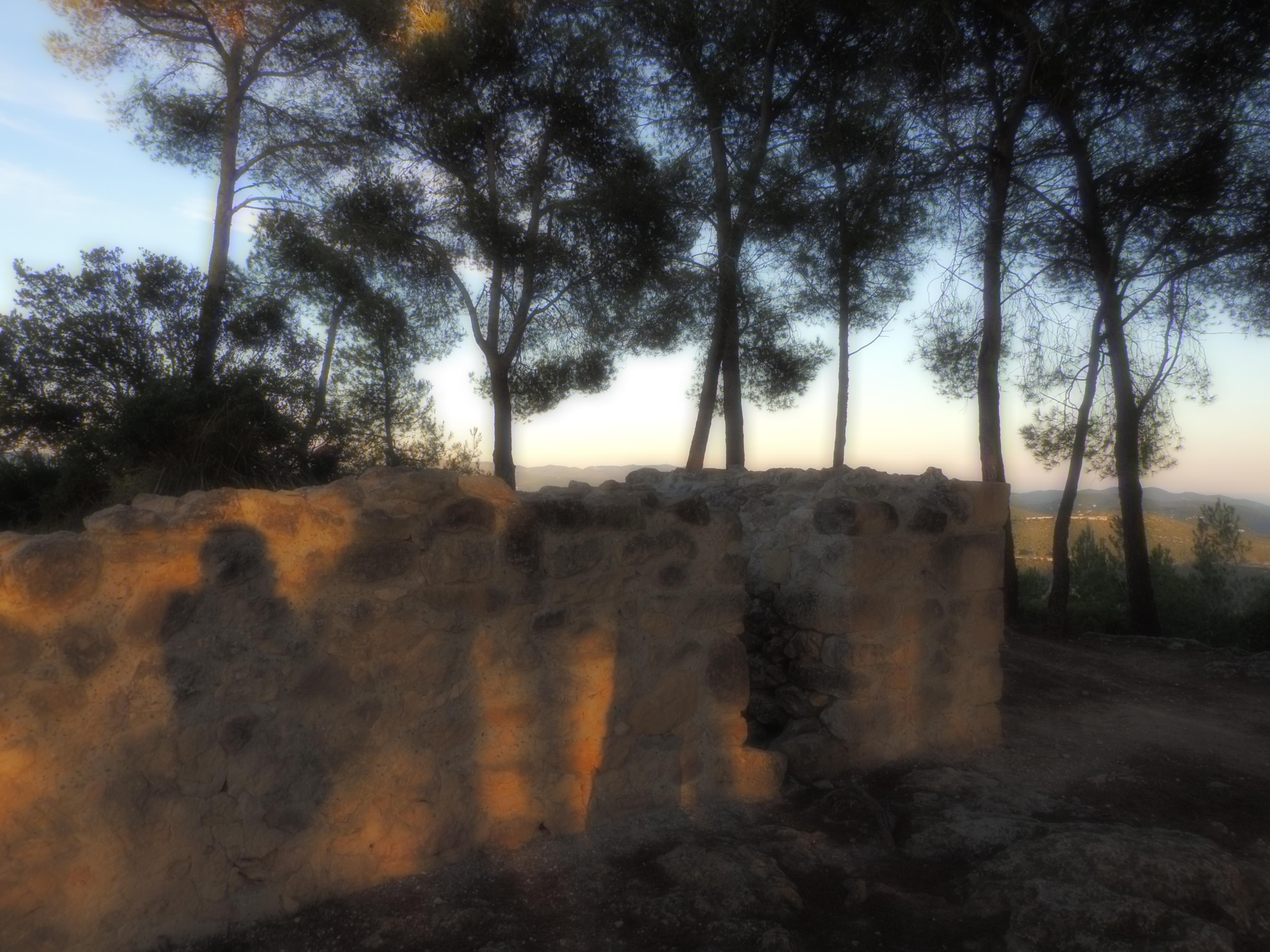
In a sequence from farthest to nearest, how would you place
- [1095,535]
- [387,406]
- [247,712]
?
[1095,535] → [387,406] → [247,712]

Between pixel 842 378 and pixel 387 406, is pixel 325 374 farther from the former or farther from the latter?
pixel 842 378

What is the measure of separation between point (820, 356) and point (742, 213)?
2857 mm

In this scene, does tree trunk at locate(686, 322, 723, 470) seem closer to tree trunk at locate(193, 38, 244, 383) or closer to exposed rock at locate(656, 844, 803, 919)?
tree trunk at locate(193, 38, 244, 383)

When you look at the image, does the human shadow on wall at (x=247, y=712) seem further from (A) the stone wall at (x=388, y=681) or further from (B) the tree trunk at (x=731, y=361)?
(B) the tree trunk at (x=731, y=361)

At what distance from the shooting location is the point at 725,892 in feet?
8.56

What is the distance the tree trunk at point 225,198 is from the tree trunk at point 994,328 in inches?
347

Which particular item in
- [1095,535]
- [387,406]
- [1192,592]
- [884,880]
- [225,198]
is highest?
[225,198]

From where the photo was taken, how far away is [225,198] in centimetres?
1147

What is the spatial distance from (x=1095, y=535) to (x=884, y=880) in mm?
14007

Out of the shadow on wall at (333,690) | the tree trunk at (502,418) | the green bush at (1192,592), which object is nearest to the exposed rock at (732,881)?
the shadow on wall at (333,690)

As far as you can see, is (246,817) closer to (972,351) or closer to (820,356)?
(972,351)

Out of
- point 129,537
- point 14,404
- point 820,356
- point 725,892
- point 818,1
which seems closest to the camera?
point 129,537

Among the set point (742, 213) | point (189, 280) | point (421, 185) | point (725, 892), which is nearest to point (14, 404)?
point (189, 280)

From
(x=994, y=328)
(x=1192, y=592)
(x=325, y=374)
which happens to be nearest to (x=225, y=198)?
(x=325, y=374)
